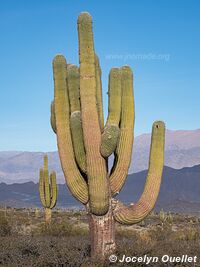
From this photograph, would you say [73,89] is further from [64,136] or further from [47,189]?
[47,189]

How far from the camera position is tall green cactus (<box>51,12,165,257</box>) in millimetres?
7656

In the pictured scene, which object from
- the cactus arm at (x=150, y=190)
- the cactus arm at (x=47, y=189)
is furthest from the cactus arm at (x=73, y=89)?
the cactus arm at (x=47, y=189)

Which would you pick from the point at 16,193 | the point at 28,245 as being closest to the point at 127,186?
the point at 16,193

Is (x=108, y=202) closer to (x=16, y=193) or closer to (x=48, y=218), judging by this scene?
(x=48, y=218)

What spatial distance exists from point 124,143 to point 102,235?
1811 millimetres

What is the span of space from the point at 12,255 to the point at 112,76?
426cm

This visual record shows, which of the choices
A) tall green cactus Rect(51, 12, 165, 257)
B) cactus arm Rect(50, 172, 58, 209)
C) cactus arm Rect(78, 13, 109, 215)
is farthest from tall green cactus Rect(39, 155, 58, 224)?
cactus arm Rect(78, 13, 109, 215)

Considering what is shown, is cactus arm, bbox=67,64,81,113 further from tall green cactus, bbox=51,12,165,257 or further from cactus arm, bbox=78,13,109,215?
cactus arm, bbox=78,13,109,215

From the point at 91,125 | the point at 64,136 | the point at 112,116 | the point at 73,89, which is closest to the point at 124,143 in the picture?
the point at 112,116

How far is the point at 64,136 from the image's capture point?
8102 millimetres

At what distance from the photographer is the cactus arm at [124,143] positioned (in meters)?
8.15

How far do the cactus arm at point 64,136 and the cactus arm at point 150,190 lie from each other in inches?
30.5

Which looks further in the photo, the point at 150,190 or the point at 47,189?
the point at 47,189

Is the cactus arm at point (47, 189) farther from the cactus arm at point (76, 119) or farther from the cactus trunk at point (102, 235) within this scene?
the cactus trunk at point (102, 235)
